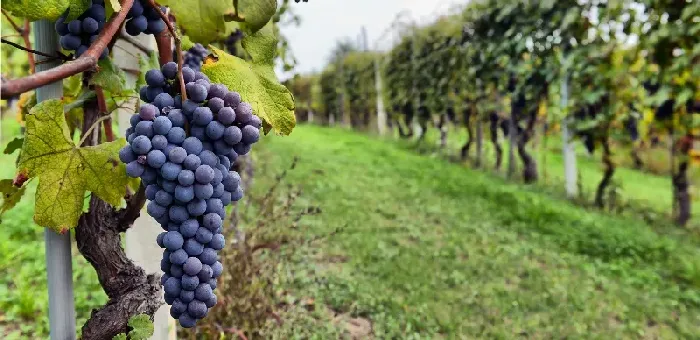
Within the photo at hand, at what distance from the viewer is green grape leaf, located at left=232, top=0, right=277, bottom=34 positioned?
811mm

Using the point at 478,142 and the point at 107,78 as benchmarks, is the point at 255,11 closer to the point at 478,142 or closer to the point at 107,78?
the point at 107,78

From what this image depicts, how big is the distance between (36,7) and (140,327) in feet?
1.70

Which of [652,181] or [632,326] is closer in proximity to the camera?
[632,326]

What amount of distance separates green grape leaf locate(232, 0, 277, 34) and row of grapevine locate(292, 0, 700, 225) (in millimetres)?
4105

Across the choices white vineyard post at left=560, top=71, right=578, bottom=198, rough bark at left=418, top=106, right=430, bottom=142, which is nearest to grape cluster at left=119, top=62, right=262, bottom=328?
white vineyard post at left=560, top=71, right=578, bottom=198

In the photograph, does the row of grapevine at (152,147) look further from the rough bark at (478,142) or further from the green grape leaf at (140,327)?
the rough bark at (478,142)

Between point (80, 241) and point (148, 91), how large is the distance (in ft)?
1.12

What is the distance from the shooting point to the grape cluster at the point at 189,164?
0.73m

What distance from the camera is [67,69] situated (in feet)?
2.09

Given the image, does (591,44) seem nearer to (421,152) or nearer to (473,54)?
(473,54)

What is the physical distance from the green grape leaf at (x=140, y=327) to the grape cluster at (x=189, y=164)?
4.7 inches

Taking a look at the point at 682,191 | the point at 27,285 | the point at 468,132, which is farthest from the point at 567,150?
the point at 27,285

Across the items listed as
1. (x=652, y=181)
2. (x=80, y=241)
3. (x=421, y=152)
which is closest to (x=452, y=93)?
(x=421, y=152)

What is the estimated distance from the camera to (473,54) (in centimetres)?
779
